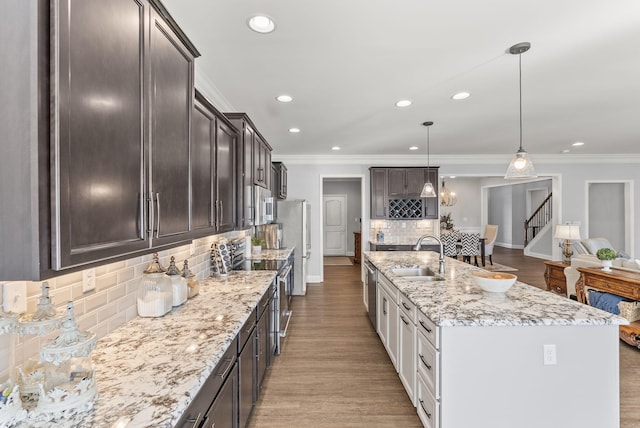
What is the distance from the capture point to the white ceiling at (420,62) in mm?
1827

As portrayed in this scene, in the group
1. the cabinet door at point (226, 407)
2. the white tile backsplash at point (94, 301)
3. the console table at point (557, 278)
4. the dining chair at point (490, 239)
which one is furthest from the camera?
the dining chair at point (490, 239)

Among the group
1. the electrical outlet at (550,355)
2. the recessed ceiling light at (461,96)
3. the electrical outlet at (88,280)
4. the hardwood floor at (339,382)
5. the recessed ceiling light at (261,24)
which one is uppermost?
the recessed ceiling light at (461,96)

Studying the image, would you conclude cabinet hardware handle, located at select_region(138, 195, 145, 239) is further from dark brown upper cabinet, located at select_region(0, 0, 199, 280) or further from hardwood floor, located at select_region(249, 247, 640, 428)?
hardwood floor, located at select_region(249, 247, 640, 428)

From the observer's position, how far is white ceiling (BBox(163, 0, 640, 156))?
5.99ft

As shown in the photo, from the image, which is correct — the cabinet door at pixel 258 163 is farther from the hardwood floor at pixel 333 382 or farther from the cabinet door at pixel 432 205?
the cabinet door at pixel 432 205

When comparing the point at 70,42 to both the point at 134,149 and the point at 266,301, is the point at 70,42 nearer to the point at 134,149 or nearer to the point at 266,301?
the point at 134,149

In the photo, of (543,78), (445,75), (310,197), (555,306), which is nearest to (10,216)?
(555,306)

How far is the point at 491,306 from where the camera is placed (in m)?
1.88

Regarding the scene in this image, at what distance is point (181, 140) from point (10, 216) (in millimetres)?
810

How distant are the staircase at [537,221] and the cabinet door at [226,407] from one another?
36.0 feet

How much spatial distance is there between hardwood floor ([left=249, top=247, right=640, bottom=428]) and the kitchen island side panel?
26.2 inches

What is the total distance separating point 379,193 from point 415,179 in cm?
78

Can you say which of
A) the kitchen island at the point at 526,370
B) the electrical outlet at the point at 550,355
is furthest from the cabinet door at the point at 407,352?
the electrical outlet at the point at 550,355

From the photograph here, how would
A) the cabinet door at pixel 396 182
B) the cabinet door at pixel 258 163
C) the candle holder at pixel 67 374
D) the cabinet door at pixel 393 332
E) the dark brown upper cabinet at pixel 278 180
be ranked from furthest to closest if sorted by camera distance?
the cabinet door at pixel 396 182, the dark brown upper cabinet at pixel 278 180, the cabinet door at pixel 258 163, the cabinet door at pixel 393 332, the candle holder at pixel 67 374
